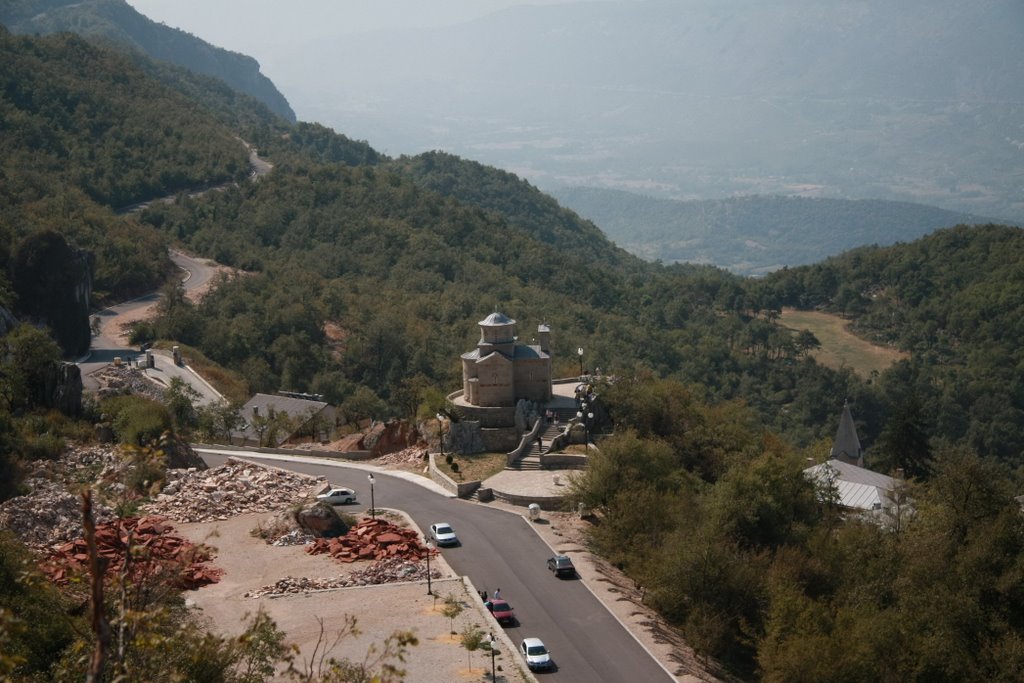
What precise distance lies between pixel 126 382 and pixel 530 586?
101 ft

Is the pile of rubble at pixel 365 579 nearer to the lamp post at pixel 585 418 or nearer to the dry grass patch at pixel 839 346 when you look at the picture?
the lamp post at pixel 585 418

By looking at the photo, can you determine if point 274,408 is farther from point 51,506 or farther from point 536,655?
point 536,655

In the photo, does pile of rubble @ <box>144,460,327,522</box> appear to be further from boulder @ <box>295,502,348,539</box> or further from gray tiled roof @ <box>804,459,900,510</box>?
gray tiled roof @ <box>804,459,900,510</box>

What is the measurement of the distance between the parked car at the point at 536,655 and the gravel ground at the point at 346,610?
33 centimetres

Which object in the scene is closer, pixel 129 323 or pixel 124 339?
pixel 124 339

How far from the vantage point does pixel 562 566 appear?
100 ft

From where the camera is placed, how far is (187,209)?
339 feet

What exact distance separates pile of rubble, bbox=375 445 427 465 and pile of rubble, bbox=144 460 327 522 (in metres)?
4.49

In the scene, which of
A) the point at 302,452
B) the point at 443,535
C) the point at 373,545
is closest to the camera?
the point at 373,545

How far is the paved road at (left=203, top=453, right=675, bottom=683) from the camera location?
25.8m

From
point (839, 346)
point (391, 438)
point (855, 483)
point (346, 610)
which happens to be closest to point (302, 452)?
point (391, 438)

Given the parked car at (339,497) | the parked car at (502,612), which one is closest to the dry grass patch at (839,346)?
the parked car at (339,497)

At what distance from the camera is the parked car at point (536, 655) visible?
987 inches

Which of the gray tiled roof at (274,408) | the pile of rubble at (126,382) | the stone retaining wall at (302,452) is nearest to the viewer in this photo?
the stone retaining wall at (302,452)
